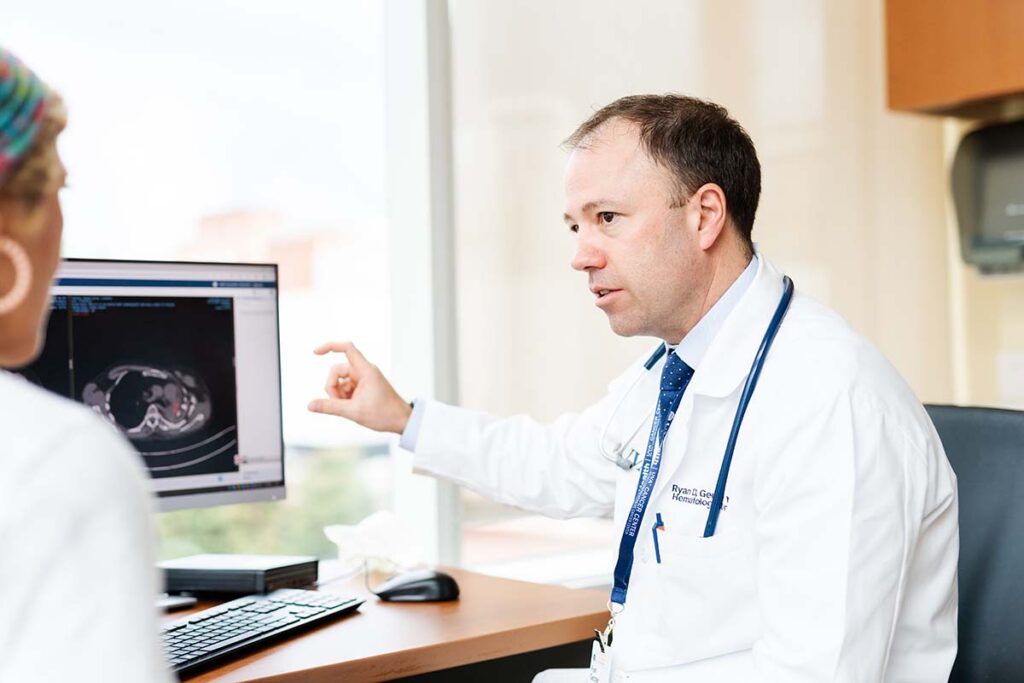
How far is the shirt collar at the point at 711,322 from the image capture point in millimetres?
1505

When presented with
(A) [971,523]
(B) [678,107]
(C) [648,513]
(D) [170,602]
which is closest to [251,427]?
(D) [170,602]

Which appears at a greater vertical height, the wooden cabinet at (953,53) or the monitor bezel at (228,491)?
the wooden cabinet at (953,53)

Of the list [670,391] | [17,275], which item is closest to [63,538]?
[17,275]

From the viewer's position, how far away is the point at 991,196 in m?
2.64

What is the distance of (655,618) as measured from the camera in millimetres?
1393

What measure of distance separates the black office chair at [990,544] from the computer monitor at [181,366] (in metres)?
0.95

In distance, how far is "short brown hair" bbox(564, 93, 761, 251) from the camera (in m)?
1.49

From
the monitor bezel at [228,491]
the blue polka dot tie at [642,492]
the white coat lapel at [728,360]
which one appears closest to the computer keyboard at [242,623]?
the monitor bezel at [228,491]

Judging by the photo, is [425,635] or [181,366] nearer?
[425,635]

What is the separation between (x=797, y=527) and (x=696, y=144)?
0.54 metres

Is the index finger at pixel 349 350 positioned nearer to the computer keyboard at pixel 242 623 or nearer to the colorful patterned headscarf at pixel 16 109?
the computer keyboard at pixel 242 623

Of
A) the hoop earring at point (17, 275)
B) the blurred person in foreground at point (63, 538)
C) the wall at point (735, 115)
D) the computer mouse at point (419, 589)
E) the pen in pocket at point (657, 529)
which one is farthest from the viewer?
the wall at point (735, 115)

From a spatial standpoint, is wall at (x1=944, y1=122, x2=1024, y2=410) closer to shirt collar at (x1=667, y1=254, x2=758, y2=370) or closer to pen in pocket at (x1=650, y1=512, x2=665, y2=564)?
shirt collar at (x1=667, y1=254, x2=758, y2=370)

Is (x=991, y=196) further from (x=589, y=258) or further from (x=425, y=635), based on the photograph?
(x=425, y=635)
